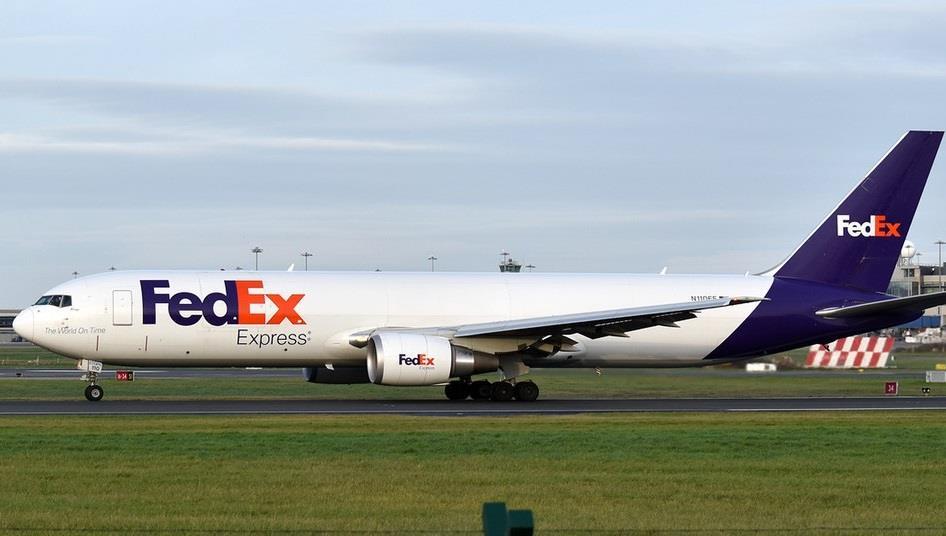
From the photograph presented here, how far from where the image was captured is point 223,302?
35594 mm

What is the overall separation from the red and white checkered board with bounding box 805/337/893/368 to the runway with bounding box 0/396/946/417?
16453 millimetres

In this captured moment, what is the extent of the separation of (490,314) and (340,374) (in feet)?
15.1

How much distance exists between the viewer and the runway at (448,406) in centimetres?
3058

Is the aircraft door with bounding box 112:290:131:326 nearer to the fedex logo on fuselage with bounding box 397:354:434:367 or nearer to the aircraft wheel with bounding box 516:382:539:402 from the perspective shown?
the fedex logo on fuselage with bounding box 397:354:434:367

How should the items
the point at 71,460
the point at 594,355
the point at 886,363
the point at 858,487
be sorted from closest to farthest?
the point at 858,487, the point at 71,460, the point at 594,355, the point at 886,363

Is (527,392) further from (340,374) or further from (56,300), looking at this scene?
(56,300)

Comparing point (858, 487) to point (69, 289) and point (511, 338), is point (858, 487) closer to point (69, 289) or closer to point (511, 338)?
point (511, 338)

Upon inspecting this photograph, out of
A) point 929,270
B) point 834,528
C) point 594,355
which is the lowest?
point 834,528

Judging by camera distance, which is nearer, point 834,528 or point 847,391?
point 834,528

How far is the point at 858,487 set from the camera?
1716 centimetres

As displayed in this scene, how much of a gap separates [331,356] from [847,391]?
16.2m

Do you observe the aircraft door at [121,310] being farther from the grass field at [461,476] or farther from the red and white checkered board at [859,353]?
the red and white checkered board at [859,353]

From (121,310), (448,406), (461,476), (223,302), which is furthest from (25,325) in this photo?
(461,476)

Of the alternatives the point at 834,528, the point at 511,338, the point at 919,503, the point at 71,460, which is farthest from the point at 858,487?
the point at 511,338
